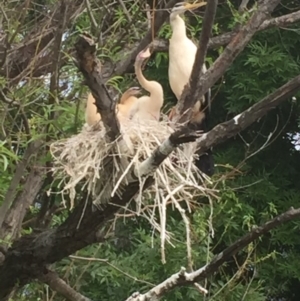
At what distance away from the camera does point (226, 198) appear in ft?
12.1

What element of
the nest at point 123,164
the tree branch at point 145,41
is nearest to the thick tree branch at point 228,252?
the nest at point 123,164

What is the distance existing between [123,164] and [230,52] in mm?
483

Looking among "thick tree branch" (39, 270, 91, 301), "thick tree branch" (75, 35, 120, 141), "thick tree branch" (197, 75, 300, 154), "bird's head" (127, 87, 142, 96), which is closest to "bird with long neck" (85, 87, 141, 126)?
"bird's head" (127, 87, 142, 96)

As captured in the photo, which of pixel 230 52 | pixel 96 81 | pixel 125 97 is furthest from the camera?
pixel 125 97

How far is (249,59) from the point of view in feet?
14.0

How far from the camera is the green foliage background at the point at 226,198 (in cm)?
288

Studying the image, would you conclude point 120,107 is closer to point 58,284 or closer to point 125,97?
point 125,97

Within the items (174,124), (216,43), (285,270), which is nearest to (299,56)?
(285,270)

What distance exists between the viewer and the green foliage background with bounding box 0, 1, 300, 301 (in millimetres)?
2875

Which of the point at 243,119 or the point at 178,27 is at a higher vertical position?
the point at 178,27

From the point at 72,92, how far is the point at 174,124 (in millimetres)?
610

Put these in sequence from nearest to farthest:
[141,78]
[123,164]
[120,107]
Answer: [123,164]
[141,78]
[120,107]

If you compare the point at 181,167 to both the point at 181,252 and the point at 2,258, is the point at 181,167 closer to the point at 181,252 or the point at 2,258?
the point at 2,258

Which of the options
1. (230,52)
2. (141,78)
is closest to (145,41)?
(141,78)
